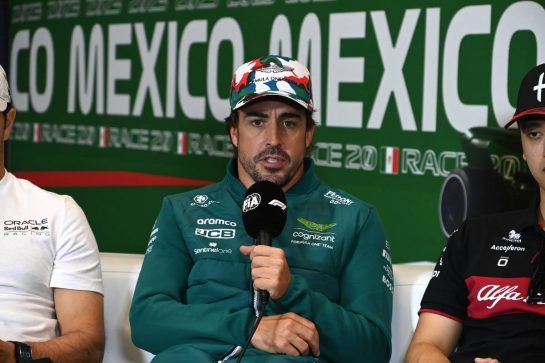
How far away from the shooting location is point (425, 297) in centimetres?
213

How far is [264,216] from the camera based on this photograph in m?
1.94

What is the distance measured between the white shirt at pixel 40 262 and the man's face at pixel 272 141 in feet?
1.45

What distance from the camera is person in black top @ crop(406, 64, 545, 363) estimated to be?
201 centimetres

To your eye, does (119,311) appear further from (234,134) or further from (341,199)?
(341,199)

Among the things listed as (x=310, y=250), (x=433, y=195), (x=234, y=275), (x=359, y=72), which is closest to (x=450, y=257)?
(x=310, y=250)

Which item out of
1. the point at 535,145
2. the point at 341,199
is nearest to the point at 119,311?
the point at 341,199

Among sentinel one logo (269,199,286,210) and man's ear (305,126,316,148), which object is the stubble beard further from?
sentinel one logo (269,199,286,210)

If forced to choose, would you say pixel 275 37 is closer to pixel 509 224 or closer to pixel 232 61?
pixel 232 61

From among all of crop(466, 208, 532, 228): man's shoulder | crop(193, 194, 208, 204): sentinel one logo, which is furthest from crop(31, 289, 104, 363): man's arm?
crop(466, 208, 532, 228): man's shoulder

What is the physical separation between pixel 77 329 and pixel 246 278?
43 centimetres

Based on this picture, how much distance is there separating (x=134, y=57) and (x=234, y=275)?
8.42 feet

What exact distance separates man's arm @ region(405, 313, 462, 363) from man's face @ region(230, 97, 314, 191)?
1.60 ft

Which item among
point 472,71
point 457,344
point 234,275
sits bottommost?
point 457,344

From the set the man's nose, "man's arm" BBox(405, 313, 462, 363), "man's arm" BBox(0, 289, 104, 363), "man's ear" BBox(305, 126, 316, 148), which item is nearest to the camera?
"man's arm" BBox(405, 313, 462, 363)
